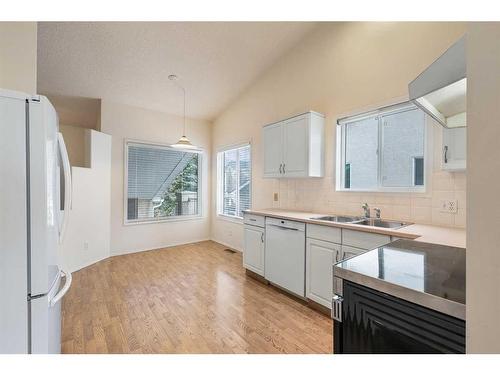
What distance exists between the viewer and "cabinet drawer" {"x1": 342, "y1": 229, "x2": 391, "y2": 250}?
1.84m

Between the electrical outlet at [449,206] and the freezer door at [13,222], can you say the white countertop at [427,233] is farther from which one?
the freezer door at [13,222]

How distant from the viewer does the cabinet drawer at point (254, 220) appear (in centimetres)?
303

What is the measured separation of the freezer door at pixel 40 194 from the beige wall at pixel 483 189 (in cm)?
154

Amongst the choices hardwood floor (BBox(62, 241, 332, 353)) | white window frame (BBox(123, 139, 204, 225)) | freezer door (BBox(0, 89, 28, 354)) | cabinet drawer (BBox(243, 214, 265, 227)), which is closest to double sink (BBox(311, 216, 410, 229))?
cabinet drawer (BBox(243, 214, 265, 227))

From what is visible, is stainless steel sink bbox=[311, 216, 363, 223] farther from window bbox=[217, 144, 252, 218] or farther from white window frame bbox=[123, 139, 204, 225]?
white window frame bbox=[123, 139, 204, 225]

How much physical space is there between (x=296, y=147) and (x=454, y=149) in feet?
5.10

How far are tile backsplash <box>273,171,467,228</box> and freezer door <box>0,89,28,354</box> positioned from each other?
102 inches

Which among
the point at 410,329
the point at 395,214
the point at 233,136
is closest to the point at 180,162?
the point at 233,136

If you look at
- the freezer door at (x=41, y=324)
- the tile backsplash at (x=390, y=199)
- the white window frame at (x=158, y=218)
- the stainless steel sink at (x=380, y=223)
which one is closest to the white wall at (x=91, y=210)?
the white window frame at (x=158, y=218)

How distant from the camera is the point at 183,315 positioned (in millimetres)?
2217

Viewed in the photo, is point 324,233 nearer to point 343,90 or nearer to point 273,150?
point 273,150

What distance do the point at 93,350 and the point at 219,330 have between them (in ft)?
3.12

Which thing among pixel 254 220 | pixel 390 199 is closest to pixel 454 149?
pixel 390 199
